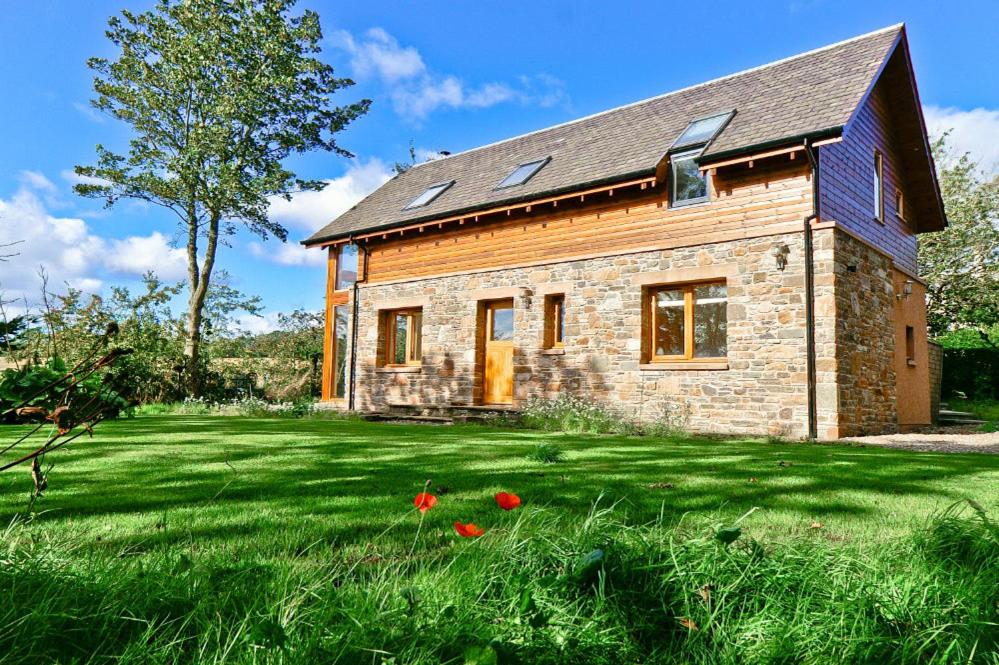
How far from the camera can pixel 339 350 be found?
18.3 m

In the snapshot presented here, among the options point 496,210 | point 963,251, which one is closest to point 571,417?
point 496,210

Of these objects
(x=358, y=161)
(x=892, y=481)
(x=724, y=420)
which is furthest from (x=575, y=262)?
(x=358, y=161)

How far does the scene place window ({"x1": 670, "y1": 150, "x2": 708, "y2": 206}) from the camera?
12.0m

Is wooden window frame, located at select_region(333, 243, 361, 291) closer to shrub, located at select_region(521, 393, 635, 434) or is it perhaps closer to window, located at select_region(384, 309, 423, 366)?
window, located at select_region(384, 309, 423, 366)

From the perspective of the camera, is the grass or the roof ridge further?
the roof ridge

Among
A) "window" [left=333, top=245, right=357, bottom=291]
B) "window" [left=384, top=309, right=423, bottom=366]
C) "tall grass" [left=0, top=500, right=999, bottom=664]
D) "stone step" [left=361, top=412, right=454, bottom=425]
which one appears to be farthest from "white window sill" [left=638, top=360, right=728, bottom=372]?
"window" [left=333, top=245, right=357, bottom=291]

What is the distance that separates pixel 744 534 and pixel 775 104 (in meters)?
11.6

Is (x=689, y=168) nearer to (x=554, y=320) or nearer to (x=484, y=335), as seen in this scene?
(x=554, y=320)

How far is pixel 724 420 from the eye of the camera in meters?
11.0

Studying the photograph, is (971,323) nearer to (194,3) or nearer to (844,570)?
(844,570)

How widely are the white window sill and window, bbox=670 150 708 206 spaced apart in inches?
123

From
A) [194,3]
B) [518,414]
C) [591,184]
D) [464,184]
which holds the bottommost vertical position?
[518,414]

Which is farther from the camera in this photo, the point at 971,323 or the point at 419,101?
the point at 419,101

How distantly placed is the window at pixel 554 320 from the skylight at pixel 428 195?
5097mm
